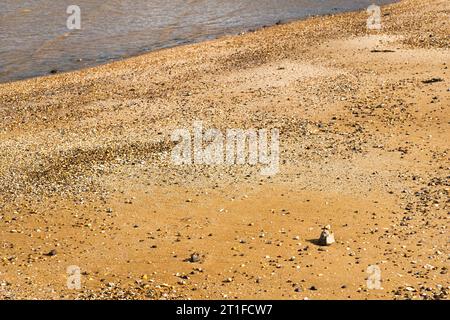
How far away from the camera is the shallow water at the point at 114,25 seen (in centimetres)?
3072

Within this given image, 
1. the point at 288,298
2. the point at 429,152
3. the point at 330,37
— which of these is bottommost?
the point at 288,298

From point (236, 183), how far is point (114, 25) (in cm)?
2371

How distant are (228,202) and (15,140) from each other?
8.33 metres

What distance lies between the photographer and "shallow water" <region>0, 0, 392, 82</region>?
30719mm

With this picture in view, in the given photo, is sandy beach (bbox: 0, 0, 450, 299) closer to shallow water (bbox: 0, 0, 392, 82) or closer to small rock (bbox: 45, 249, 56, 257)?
small rock (bbox: 45, 249, 56, 257)

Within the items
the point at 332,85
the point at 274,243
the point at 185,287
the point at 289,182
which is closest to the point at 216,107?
the point at 332,85

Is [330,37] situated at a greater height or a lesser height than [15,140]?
greater

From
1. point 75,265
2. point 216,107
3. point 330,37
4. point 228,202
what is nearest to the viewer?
point 75,265

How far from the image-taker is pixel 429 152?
16625 millimetres

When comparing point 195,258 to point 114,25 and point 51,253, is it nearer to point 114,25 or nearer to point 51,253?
point 51,253

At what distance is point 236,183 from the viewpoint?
51.0 feet

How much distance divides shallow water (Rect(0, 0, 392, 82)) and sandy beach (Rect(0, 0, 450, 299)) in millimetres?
4894

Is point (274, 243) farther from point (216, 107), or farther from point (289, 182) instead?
point (216, 107)

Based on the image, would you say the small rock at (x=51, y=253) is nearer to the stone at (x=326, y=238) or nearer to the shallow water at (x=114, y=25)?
the stone at (x=326, y=238)
